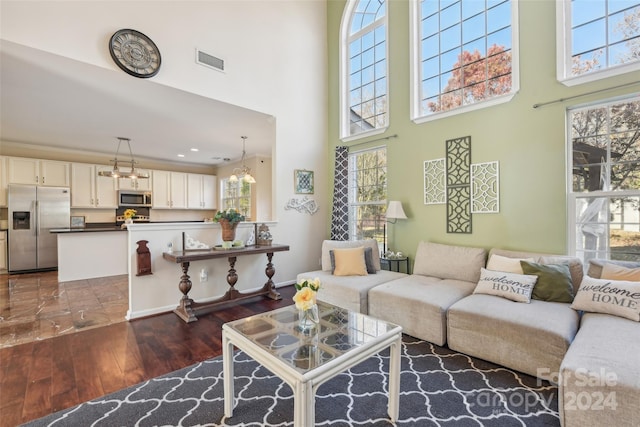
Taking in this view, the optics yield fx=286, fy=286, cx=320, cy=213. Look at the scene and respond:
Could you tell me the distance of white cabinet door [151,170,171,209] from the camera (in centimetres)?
746

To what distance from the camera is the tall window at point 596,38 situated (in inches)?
104

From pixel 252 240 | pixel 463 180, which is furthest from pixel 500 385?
pixel 252 240

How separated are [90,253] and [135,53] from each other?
403cm

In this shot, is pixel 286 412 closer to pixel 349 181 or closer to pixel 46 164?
pixel 349 181

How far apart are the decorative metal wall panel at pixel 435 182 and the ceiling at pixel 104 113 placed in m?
2.43

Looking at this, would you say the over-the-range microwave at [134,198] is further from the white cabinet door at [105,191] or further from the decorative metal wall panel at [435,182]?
the decorative metal wall panel at [435,182]

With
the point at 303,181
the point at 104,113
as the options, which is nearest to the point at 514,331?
the point at 303,181

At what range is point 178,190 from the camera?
311 inches

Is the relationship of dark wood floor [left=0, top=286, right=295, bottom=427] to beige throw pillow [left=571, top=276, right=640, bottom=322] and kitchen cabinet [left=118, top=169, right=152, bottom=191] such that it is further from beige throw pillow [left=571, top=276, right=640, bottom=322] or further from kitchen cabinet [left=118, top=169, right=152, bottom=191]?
kitchen cabinet [left=118, top=169, right=152, bottom=191]

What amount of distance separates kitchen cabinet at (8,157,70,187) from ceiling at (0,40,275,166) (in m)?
0.40

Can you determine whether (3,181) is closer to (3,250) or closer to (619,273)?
(3,250)

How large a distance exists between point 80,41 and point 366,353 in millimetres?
3756

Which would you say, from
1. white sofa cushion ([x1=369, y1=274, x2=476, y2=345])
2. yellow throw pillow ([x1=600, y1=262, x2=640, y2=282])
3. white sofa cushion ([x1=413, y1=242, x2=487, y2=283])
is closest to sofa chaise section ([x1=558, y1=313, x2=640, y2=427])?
yellow throw pillow ([x1=600, y1=262, x2=640, y2=282])

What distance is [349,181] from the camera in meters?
4.94
